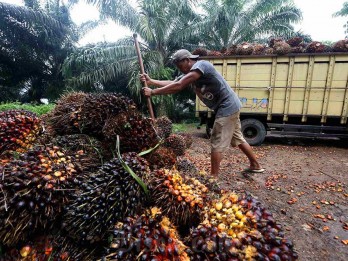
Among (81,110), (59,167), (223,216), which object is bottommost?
(223,216)

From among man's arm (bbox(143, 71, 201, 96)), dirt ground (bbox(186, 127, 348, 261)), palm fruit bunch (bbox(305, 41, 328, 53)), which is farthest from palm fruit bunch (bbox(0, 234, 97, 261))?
palm fruit bunch (bbox(305, 41, 328, 53))

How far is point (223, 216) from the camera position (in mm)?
959

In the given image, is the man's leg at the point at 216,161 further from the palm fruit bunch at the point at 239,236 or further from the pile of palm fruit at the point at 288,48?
the pile of palm fruit at the point at 288,48

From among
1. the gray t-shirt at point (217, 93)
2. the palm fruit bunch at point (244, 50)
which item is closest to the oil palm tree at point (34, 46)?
the palm fruit bunch at point (244, 50)

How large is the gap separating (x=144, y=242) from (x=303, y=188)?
3184 millimetres

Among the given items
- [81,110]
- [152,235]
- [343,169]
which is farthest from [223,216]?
[343,169]

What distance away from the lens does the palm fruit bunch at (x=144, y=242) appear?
76cm

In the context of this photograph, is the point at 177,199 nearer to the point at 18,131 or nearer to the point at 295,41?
the point at 18,131

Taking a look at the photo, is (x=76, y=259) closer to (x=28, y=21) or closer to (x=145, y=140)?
(x=145, y=140)

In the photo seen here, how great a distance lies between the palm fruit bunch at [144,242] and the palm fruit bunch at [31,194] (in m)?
0.29

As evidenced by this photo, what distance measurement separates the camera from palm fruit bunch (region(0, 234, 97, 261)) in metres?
0.85

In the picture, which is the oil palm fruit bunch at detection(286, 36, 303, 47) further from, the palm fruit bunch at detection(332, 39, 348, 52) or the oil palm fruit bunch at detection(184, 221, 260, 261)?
the oil palm fruit bunch at detection(184, 221, 260, 261)

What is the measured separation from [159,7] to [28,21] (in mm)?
6462

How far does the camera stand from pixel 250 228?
919mm
